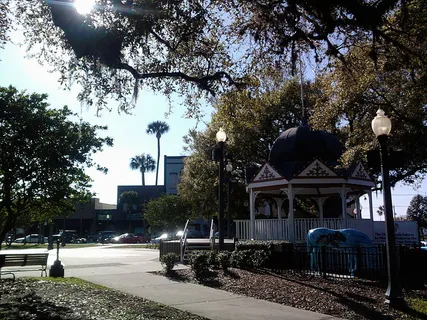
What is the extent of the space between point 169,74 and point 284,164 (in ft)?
31.9

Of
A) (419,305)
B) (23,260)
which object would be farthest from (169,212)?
(419,305)

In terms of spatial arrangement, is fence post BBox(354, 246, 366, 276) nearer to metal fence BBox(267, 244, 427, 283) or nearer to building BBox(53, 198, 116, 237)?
metal fence BBox(267, 244, 427, 283)

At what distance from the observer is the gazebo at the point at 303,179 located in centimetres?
1895


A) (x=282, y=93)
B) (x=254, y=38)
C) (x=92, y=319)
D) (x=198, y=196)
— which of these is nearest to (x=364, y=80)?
(x=254, y=38)

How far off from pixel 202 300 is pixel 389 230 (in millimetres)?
4470

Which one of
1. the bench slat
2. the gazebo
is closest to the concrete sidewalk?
the bench slat

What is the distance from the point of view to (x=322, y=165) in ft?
62.1

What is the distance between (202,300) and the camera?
9758 millimetres

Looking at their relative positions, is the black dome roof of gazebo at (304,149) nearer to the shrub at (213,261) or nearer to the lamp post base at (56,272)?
the shrub at (213,261)

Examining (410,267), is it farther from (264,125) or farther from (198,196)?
(198,196)

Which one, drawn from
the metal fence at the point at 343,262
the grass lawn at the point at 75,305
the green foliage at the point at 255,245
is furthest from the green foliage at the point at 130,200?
the grass lawn at the point at 75,305

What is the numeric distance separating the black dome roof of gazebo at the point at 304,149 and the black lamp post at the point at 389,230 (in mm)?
9434

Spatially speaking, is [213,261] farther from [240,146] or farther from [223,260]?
[240,146]

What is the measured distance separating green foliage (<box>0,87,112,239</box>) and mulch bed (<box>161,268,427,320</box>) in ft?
16.2
